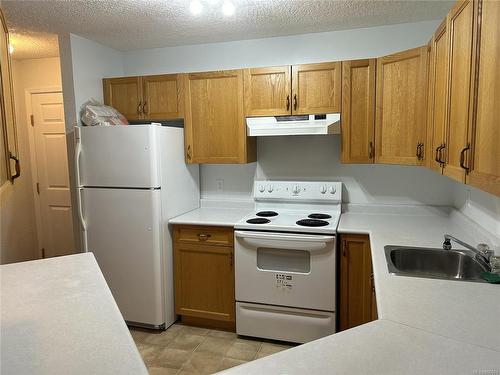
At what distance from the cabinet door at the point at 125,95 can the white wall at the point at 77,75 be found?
0.28ft

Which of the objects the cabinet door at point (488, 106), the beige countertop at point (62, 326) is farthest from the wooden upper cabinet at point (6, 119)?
the cabinet door at point (488, 106)

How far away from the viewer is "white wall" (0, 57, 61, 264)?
3.88 m

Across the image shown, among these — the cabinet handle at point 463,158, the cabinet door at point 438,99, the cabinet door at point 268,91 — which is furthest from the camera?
the cabinet door at point 268,91

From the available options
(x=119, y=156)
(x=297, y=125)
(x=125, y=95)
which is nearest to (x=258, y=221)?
(x=297, y=125)

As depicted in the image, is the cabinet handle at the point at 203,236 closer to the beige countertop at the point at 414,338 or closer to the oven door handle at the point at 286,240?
the oven door handle at the point at 286,240

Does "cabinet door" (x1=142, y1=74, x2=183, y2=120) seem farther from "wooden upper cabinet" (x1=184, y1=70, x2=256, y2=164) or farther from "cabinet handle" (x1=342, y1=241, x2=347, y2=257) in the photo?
"cabinet handle" (x1=342, y1=241, x2=347, y2=257)

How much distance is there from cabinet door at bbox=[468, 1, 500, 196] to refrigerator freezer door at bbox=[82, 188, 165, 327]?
220 centimetres

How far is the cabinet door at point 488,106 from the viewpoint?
1153 mm

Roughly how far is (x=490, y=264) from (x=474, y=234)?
0.69 meters

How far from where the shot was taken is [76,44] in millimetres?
3051

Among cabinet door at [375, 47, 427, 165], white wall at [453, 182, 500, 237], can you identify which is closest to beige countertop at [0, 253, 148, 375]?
→ white wall at [453, 182, 500, 237]

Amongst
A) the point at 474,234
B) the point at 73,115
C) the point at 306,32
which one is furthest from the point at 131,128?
the point at 474,234

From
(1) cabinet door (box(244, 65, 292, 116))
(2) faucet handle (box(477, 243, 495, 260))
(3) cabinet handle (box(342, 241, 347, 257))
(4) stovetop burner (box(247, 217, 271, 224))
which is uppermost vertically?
(1) cabinet door (box(244, 65, 292, 116))

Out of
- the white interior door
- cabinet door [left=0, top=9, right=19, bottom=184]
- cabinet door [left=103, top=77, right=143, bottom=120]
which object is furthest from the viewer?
the white interior door
